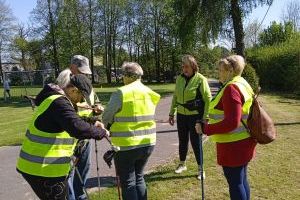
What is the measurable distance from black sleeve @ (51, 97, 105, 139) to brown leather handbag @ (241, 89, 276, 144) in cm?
179

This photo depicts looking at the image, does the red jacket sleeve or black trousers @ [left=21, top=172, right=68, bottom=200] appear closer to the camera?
black trousers @ [left=21, top=172, right=68, bottom=200]

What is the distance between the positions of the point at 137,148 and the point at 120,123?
1.13 ft

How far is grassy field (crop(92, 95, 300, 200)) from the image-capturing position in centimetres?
652

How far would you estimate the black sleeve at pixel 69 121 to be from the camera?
12.3 feet

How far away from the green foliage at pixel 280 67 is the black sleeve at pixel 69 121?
25615 millimetres

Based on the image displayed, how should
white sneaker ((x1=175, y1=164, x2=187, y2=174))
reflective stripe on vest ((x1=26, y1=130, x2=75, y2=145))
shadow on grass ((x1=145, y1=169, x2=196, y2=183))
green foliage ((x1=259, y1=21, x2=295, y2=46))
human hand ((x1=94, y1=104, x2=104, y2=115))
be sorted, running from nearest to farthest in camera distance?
reflective stripe on vest ((x1=26, y1=130, x2=75, y2=145)) < human hand ((x1=94, y1=104, x2=104, y2=115)) < shadow on grass ((x1=145, y1=169, x2=196, y2=183)) < white sneaker ((x1=175, y1=164, x2=187, y2=174)) < green foliage ((x1=259, y1=21, x2=295, y2=46))

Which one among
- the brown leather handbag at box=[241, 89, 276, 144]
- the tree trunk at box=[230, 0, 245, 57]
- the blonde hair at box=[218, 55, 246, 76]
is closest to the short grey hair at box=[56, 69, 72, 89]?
the blonde hair at box=[218, 55, 246, 76]

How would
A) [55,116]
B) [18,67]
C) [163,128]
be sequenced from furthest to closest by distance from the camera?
[18,67]
[163,128]
[55,116]

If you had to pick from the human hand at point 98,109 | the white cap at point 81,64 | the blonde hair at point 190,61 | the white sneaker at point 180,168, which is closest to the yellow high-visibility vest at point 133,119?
the human hand at point 98,109

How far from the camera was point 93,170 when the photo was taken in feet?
27.0

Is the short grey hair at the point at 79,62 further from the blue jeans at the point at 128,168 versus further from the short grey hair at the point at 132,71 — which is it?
the blue jeans at the point at 128,168

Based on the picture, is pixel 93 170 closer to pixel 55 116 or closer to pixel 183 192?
pixel 183 192

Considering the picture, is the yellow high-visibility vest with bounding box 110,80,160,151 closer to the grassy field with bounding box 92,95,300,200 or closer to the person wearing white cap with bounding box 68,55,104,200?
the person wearing white cap with bounding box 68,55,104,200

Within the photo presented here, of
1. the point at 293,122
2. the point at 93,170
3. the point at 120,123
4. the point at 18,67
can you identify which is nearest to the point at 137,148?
the point at 120,123
